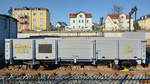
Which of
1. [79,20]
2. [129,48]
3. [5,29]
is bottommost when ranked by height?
[129,48]

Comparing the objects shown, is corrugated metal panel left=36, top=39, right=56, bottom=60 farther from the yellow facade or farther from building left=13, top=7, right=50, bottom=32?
the yellow facade

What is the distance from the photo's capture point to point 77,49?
6.91m

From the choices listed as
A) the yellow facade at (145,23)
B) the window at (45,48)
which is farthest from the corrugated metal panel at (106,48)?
the yellow facade at (145,23)

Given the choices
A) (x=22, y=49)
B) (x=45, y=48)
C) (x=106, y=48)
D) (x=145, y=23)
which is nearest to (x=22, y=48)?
(x=22, y=49)

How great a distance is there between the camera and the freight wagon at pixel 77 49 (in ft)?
22.4

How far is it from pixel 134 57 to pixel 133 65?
1.41 metres

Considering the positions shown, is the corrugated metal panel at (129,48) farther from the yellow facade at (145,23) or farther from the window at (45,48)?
the yellow facade at (145,23)

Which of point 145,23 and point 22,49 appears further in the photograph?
point 145,23

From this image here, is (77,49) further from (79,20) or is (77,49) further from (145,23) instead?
(145,23)

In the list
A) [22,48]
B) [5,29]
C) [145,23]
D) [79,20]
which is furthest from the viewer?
[145,23]

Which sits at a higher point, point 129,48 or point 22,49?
point 129,48

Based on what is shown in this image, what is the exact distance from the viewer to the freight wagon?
6836mm

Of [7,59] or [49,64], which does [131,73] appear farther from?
[7,59]

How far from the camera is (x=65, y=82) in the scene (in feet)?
17.6
